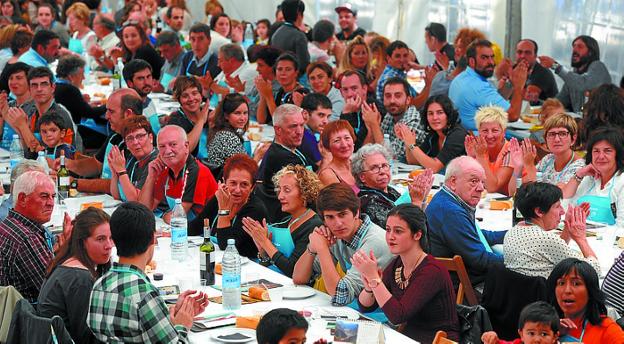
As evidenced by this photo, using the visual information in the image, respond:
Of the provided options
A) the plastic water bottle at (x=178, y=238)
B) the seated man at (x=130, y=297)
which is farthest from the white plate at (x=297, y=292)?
the seated man at (x=130, y=297)

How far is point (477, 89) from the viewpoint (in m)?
10.4

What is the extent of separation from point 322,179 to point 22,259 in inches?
96.1

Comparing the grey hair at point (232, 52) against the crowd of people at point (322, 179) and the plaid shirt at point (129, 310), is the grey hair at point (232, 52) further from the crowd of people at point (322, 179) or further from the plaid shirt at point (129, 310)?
the plaid shirt at point (129, 310)

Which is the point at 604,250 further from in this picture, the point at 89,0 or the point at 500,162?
the point at 89,0

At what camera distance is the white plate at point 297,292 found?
5695 mm

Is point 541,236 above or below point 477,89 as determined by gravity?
below

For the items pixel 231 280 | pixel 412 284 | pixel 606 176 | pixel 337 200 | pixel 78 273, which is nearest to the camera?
pixel 78 273

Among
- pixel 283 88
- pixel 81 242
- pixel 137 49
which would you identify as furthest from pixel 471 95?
pixel 81 242

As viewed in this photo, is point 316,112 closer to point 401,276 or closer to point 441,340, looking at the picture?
point 401,276

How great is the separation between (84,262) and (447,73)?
23.1ft

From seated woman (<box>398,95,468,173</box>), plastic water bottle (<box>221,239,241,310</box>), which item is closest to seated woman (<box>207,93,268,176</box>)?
seated woman (<box>398,95,468,173</box>)

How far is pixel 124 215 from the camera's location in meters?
4.56

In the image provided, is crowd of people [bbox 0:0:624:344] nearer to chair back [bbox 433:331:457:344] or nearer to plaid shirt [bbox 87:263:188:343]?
plaid shirt [bbox 87:263:188:343]

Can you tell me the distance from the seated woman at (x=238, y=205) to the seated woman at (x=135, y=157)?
1.13 meters
